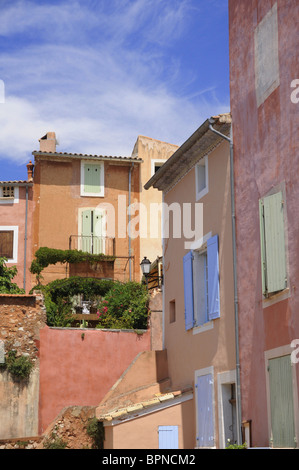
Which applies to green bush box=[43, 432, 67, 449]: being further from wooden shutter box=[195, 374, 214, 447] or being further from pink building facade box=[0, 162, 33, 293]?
pink building facade box=[0, 162, 33, 293]

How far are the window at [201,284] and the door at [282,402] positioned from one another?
3377 millimetres

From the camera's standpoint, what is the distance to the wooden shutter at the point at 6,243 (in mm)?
34156

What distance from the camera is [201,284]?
18.4 meters

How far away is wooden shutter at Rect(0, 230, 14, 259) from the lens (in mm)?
34156

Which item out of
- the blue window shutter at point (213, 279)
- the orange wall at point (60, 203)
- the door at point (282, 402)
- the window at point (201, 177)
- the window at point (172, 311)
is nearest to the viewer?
the door at point (282, 402)

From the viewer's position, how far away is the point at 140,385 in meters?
20.3

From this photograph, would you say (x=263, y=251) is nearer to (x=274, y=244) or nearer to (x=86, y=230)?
(x=274, y=244)

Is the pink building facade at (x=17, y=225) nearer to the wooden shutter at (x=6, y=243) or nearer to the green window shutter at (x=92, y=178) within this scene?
the wooden shutter at (x=6, y=243)

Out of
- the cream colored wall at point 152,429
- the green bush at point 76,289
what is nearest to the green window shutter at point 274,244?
the cream colored wall at point 152,429

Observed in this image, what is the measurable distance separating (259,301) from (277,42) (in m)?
4.81

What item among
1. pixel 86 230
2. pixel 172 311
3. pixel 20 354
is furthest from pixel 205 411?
pixel 86 230

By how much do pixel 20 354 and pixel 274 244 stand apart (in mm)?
9732

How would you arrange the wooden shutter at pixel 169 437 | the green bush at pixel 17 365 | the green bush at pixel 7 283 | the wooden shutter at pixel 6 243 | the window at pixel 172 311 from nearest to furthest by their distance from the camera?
1. the wooden shutter at pixel 169 437
2. the window at pixel 172 311
3. the green bush at pixel 17 365
4. the green bush at pixel 7 283
5. the wooden shutter at pixel 6 243

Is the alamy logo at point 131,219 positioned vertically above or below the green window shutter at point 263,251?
above
